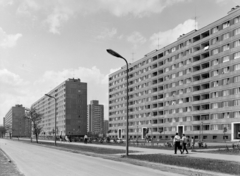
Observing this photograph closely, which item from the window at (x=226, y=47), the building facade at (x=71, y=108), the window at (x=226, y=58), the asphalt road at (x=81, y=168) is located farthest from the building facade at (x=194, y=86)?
the building facade at (x=71, y=108)

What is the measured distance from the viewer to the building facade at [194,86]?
57.4 metres

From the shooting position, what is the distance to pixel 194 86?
69.1 meters

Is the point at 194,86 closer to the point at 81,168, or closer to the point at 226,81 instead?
the point at 226,81

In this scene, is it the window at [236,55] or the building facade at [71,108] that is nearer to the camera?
the window at [236,55]

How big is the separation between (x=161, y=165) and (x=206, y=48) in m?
53.9

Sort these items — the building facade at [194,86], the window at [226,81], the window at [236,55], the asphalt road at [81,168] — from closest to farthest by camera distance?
the asphalt road at [81,168]
the window at [236,55]
the building facade at [194,86]
the window at [226,81]

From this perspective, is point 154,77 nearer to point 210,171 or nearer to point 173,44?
point 173,44

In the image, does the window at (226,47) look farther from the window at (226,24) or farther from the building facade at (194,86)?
the window at (226,24)

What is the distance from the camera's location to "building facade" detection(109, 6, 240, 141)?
57406mm

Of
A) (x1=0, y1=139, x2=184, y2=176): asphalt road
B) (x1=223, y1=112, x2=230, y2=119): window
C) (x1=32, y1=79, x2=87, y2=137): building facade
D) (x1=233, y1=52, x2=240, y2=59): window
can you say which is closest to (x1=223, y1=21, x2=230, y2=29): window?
(x1=233, y1=52, x2=240, y2=59): window

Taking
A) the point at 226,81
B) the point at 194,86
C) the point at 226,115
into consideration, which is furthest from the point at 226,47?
the point at 226,115

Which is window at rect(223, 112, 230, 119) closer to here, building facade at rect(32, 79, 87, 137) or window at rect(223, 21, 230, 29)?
window at rect(223, 21, 230, 29)

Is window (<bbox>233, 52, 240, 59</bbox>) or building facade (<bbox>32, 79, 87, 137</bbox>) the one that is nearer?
window (<bbox>233, 52, 240, 59</bbox>)

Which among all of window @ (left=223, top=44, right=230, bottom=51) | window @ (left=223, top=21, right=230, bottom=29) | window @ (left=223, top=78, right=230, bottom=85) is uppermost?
window @ (left=223, top=21, right=230, bottom=29)
